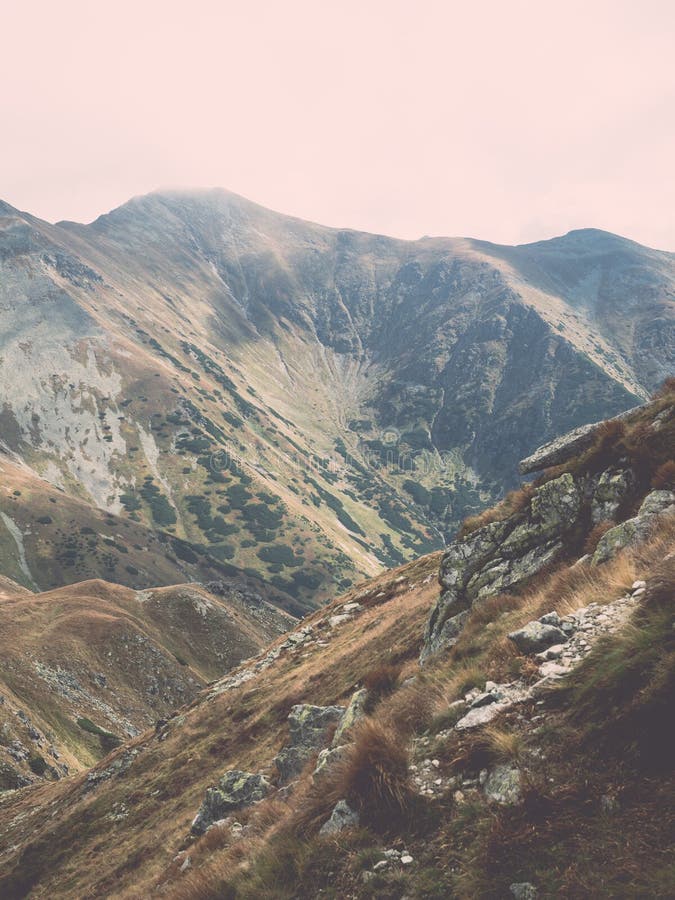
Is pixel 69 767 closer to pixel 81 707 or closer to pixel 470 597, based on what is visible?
pixel 81 707

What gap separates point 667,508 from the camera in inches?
455

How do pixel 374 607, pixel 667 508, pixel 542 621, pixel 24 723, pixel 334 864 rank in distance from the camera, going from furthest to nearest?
pixel 24 723 → pixel 374 607 → pixel 667 508 → pixel 542 621 → pixel 334 864

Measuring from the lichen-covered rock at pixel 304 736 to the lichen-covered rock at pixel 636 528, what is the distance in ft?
29.4

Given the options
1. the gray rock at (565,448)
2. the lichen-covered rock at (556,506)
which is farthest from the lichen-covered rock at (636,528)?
the gray rock at (565,448)

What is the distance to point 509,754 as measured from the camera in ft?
21.0

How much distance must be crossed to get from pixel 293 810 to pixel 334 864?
7.08 feet

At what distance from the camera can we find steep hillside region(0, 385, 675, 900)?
5.20 metres

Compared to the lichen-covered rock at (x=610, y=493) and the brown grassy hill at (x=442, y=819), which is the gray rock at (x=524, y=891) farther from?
the lichen-covered rock at (x=610, y=493)

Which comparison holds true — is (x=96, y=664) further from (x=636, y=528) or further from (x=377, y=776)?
(x=636, y=528)

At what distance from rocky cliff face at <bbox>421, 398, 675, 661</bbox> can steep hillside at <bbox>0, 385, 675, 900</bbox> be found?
78 millimetres

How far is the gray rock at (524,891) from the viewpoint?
479cm

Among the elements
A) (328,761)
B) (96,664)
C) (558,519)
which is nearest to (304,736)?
(328,761)

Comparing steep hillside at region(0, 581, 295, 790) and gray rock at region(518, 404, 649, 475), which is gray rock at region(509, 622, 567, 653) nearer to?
gray rock at region(518, 404, 649, 475)

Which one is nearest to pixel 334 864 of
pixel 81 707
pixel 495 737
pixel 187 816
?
pixel 495 737
